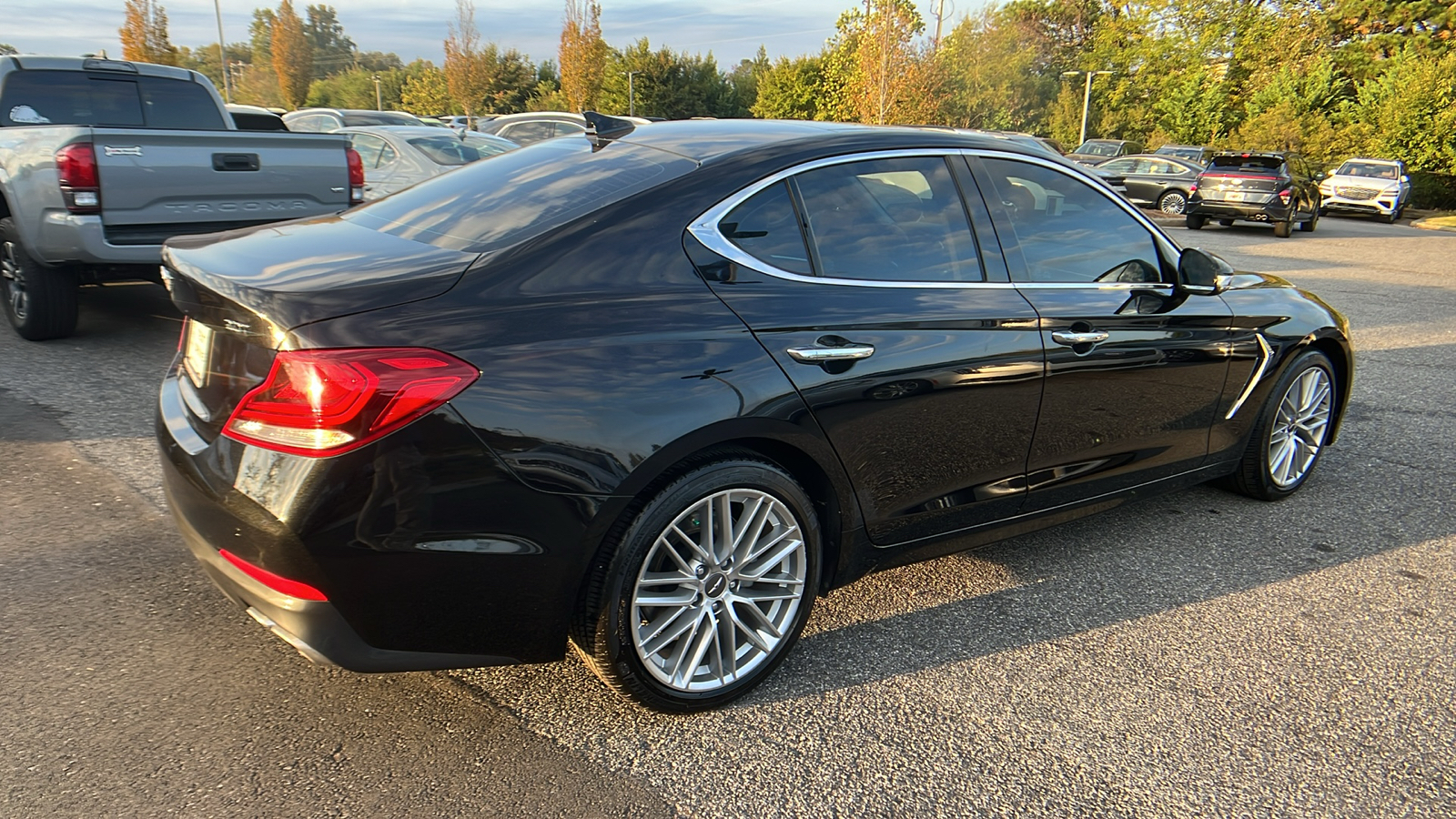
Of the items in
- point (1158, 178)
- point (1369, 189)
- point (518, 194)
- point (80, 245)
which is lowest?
point (1369, 189)

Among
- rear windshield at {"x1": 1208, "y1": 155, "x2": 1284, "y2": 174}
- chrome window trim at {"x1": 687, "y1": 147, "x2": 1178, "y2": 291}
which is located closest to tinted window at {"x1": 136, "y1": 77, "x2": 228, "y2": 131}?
chrome window trim at {"x1": 687, "y1": 147, "x2": 1178, "y2": 291}

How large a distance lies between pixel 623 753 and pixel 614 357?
106cm

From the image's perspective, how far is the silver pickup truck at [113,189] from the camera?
5.84 meters

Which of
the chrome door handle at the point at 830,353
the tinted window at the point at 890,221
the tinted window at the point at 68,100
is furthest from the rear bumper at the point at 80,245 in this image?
the chrome door handle at the point at 830,353

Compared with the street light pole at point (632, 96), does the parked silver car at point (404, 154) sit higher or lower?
lower

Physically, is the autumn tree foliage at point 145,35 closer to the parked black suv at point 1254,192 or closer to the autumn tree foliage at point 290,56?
the autumn tree foliage at point 290,56

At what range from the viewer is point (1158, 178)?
78.1 feet

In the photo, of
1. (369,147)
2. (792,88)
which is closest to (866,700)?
(369,147)

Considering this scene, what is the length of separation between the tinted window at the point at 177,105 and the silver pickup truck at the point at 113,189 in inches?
28.7

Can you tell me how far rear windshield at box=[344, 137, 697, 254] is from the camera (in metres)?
2.74

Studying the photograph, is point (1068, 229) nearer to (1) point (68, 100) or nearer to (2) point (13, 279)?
(2) point (13, 279)

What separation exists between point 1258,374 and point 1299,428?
2.08 feet

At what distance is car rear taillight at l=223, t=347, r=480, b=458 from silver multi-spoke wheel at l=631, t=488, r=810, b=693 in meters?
0.72

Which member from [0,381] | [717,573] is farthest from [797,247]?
[0,381]
